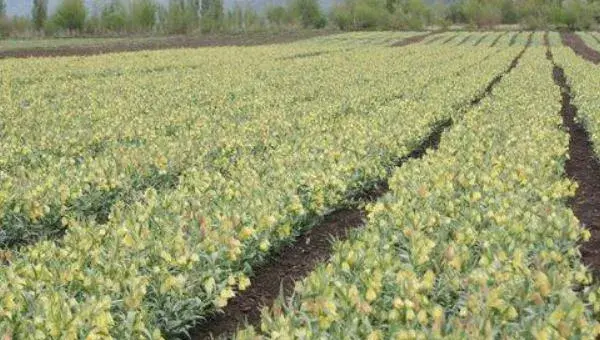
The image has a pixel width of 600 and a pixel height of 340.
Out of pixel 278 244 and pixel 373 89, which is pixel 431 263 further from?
pixel 373 89

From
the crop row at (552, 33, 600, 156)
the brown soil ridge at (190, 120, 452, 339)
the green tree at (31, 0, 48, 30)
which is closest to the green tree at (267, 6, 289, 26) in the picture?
the green tree at (31, 0, 48, 30)

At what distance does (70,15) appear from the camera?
362 feet

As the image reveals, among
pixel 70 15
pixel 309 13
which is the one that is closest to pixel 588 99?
pixel 70 15

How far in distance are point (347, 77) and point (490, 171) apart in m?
19.5

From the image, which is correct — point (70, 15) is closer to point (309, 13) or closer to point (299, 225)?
point (309, 13)

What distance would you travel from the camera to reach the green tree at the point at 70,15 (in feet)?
359

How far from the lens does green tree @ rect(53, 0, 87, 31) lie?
109500 millimetres

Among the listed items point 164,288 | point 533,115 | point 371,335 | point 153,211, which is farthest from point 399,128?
point 371,335

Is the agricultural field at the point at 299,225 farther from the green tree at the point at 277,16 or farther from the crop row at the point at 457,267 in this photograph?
the green tree at the point at 277,16

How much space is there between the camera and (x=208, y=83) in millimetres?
27094

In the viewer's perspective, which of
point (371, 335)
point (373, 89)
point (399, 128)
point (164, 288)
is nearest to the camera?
point (371, 335)

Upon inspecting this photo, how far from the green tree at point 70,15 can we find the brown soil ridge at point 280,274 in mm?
107626

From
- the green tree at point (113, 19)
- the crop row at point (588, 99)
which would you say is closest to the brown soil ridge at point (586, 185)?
the crop row at point (588, 99)

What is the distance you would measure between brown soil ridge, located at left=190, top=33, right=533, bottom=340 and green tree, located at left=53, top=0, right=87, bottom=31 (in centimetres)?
10763
